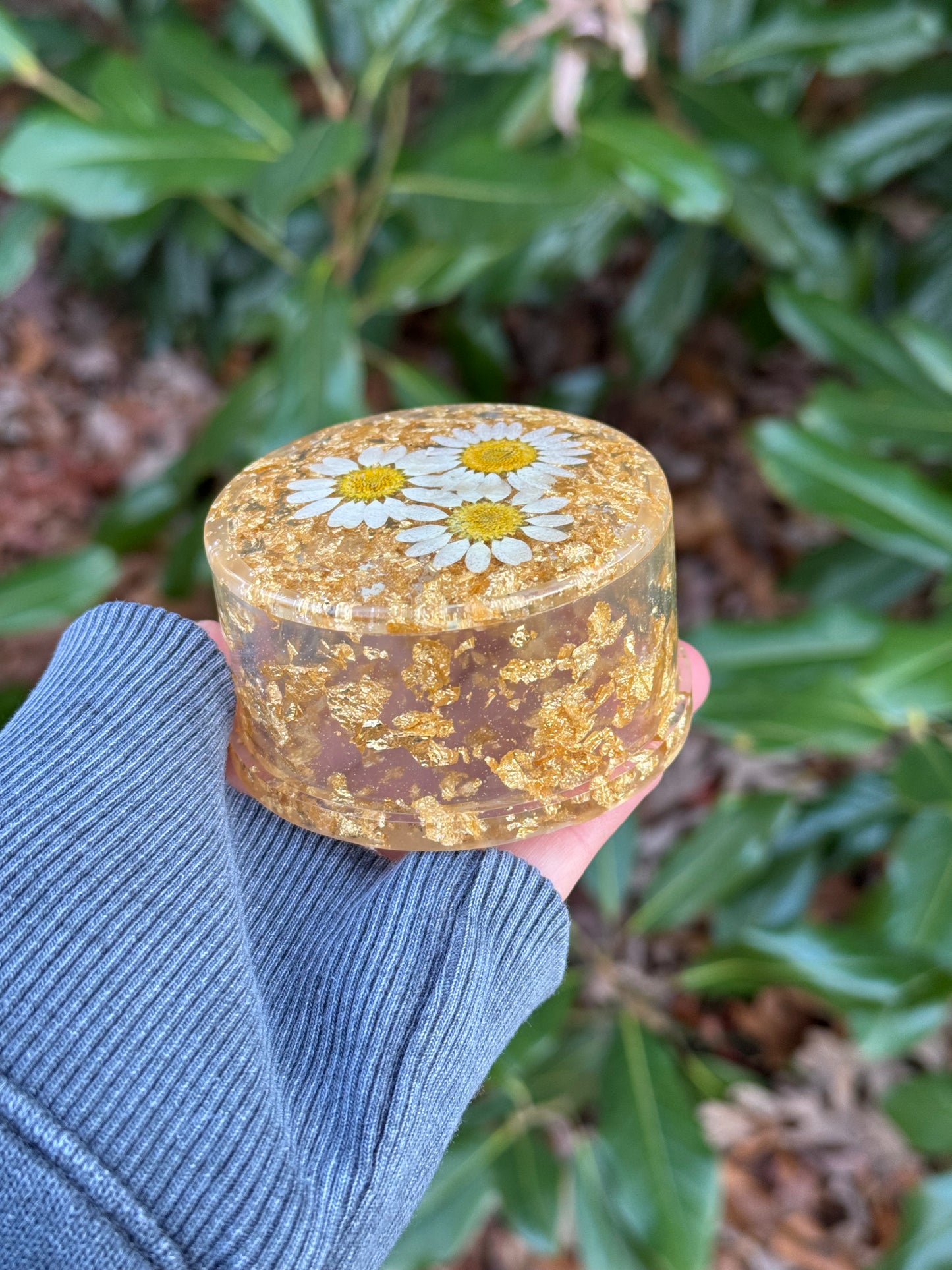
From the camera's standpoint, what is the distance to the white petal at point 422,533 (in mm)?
743

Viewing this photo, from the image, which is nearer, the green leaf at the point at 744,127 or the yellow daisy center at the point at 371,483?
the yellow daisy center at the point at 371,483

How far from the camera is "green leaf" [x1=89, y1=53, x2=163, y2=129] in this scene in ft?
4.09

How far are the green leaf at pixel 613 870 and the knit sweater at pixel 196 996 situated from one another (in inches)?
29.4

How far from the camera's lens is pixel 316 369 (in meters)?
1.23

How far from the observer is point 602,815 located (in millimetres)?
877

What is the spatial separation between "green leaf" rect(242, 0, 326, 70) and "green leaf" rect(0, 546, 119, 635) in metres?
0.68

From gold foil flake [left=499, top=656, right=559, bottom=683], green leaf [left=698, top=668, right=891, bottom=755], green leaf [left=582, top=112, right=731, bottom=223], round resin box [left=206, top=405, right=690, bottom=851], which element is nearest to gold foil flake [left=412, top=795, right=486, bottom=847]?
round resin box [left=206, top=405, right=690, bottom=851]

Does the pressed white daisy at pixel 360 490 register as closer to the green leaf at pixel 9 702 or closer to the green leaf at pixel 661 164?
the green leaf at pixel 661 164

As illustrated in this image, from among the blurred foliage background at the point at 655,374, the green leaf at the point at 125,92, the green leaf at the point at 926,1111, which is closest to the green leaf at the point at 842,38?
the blurred foliage background at the point at 655,374

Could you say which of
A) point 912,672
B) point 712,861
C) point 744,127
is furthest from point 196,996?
point 744,127

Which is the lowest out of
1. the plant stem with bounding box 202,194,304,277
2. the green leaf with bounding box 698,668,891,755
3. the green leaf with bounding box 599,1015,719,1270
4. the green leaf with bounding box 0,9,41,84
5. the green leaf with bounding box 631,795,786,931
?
the green leaf with bounding box 599,1015,719,1270

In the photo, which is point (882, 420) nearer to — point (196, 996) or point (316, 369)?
point (316, 369)

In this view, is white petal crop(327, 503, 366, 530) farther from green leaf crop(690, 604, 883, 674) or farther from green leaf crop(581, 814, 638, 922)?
green leaf crop(581, 814, 638, 922)

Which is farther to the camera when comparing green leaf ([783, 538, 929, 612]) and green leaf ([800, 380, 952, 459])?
green leaf ([783, 538, 929, 612])
